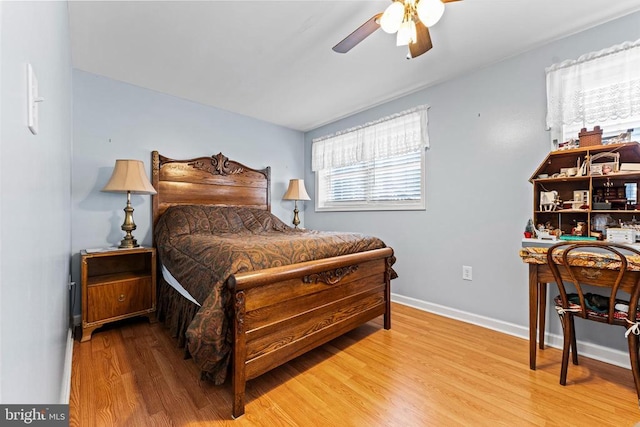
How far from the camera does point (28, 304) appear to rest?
596 millimetres

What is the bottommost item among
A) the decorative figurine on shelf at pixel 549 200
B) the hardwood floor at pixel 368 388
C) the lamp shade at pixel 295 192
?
the hardwood floor at pixel 368 388

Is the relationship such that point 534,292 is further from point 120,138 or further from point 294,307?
point 120,138

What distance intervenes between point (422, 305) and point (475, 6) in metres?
2.60

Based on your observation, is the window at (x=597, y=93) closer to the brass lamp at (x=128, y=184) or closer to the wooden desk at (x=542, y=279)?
the wooden desk at (x=542, y=279)

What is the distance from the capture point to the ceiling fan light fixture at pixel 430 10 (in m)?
1.31

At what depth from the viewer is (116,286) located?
2.36 m

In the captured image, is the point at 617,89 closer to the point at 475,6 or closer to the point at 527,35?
the point at 527,35

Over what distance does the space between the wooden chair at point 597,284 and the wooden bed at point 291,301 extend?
3.81 ft

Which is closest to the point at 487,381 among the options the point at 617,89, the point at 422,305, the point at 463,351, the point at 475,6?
the point at 463,351

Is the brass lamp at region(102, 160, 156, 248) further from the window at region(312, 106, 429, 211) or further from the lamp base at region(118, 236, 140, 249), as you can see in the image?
the window at region(312, 106, 429, 211)

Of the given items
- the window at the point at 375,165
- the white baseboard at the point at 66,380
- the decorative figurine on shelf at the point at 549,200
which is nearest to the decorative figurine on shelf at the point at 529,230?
the decorative figurine on shelf at the point at 549,200

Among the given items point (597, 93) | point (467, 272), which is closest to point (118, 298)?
point (467, 272)

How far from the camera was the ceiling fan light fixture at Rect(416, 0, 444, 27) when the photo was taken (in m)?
1.31

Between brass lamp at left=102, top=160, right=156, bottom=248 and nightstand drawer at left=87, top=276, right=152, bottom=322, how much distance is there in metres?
0.37
